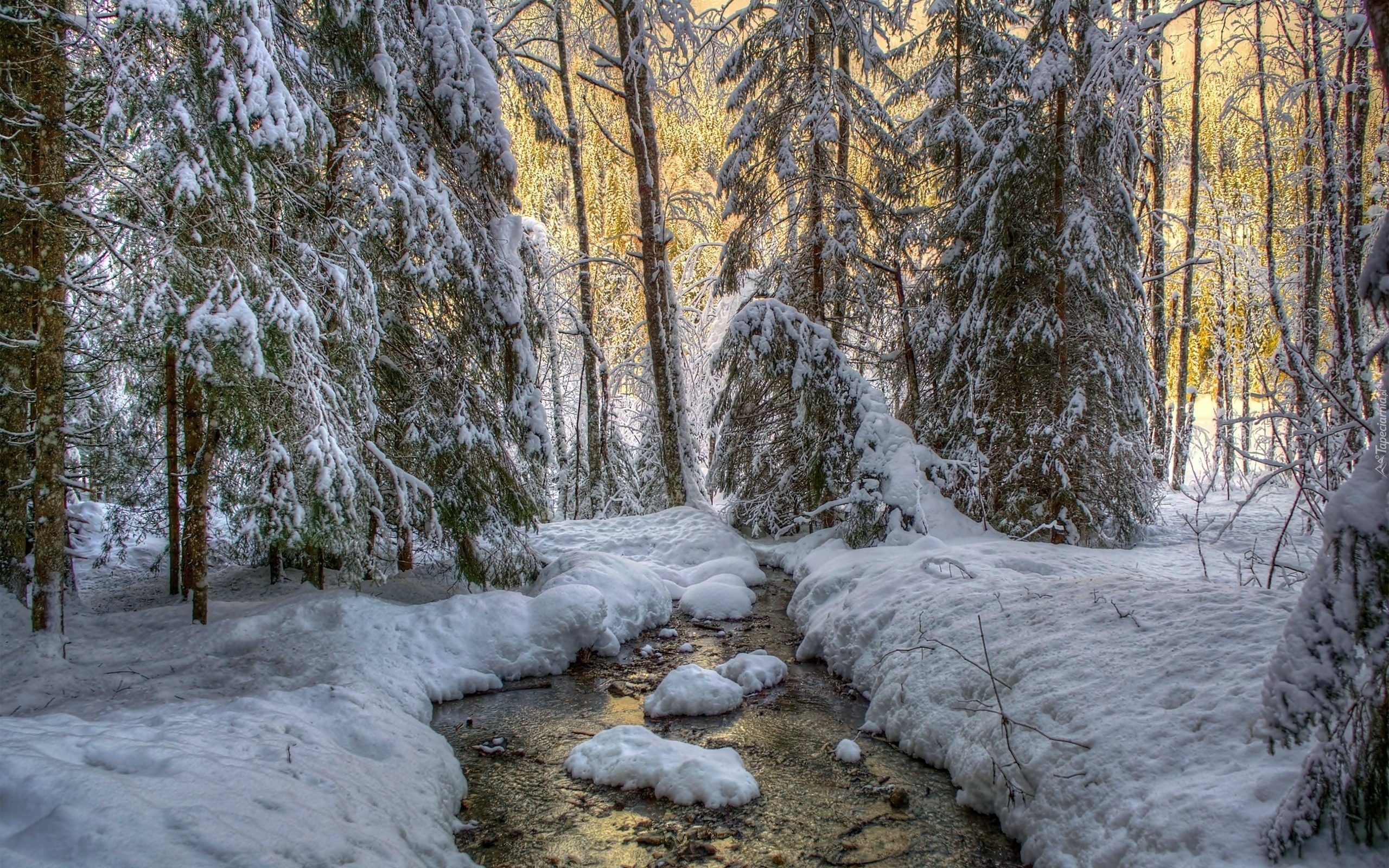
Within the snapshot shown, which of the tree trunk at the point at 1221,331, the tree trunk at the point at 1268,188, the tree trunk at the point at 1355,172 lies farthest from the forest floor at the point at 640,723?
the tree trunk at the point at 1221,331

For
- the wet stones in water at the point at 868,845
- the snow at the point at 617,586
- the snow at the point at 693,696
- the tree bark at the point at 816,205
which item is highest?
the tree bark at the point at 816,205

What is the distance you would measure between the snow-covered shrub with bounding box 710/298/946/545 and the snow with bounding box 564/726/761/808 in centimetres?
462

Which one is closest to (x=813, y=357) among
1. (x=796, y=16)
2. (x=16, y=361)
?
(x=796, y=16)

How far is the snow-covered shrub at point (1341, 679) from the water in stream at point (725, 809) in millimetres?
1487

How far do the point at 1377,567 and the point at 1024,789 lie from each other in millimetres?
2113

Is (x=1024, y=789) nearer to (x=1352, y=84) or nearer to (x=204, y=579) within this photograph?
(x=204, y=579)

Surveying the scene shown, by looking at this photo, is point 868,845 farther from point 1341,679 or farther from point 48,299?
point 48,299

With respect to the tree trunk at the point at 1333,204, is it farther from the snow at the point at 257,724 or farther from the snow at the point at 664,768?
the snow at the point at 257,724

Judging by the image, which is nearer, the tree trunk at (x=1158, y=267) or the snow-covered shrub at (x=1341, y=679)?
the snow-covered shrub at (x=1341, y=679)

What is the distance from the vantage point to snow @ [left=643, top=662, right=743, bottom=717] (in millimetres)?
5309

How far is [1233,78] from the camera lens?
1543 centimetres

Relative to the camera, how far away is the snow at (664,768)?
4066 millimetres

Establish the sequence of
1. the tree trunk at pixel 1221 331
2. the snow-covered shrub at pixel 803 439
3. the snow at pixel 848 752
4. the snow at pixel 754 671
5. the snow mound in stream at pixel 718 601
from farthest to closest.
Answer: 1. the tree trunk at pixel 1221 331
2. the snow-covered shrub at pixel 803 439
3. the snow mound in stream at pixel 718 601
4. the snow at pixel 754 671
5. the snow at pixel 848 752

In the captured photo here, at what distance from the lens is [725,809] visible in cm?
399
